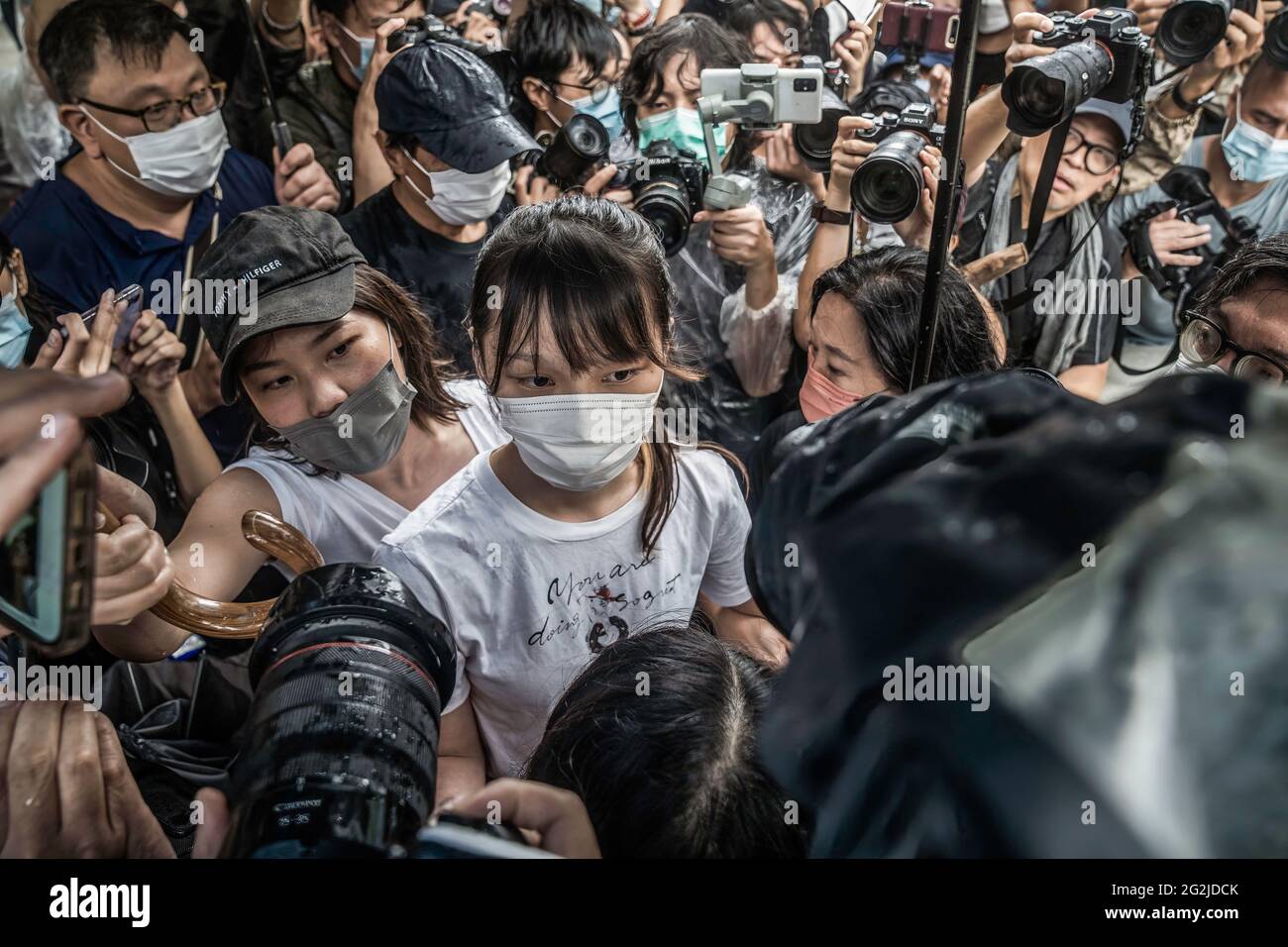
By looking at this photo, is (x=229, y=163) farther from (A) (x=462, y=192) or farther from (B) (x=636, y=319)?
(B) (x=636, y=319)

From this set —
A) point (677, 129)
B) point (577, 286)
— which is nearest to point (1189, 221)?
point (677, 129)

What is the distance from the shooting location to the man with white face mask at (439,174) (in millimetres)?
1681

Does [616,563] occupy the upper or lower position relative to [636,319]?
lower

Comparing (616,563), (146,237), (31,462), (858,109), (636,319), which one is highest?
(858,109)

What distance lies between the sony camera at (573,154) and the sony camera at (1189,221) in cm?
99

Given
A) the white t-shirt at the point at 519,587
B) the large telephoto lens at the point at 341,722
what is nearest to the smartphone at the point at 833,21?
the white t-shirt at the point at 519,587

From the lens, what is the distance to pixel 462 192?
172 centimetres

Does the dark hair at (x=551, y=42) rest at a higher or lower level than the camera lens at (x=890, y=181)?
higher

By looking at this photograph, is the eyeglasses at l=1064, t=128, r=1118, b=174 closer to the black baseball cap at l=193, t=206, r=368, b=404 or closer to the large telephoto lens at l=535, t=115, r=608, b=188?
the large telephoto lens at l=535, t=115, r=608, b=188

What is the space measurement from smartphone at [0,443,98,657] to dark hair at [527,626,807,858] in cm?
45

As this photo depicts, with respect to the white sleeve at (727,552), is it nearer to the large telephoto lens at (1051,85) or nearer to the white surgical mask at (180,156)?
the large telephoto lens at (1051,85)

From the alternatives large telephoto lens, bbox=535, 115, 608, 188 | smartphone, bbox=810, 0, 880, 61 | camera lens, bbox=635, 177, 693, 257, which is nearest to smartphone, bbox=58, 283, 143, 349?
large telephoto lens, bbox=535, 115, 608, 188
